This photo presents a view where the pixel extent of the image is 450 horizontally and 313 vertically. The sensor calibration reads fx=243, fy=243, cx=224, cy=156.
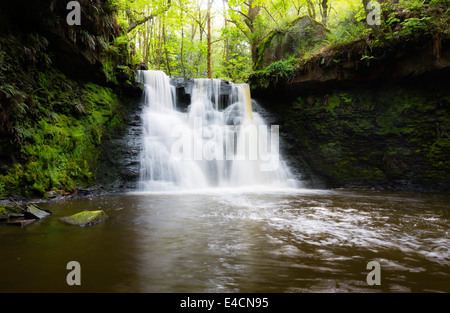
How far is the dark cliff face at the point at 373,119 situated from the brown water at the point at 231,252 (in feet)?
16.9

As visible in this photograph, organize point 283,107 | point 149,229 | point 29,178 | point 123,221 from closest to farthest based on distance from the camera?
point 149,229 < point 123,221 < point 29,178 < point 283,107

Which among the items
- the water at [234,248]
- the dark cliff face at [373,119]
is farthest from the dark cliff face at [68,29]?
the dark cliff face at [373,119]

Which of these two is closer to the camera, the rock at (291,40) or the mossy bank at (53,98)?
the mossy bank at (53,98)

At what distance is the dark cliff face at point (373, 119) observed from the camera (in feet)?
26.4

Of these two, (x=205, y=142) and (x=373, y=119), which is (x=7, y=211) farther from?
(x=373, y=119)

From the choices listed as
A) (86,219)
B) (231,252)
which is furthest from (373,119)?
(86,219)

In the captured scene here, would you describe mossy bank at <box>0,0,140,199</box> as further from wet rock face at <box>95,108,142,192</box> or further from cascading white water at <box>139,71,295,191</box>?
cascading white water at <box>139,71,295,191</box>

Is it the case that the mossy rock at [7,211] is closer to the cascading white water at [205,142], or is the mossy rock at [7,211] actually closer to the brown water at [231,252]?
the brown water at [231,252]

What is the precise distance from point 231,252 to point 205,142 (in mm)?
7545

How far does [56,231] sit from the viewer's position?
10.4 feet
